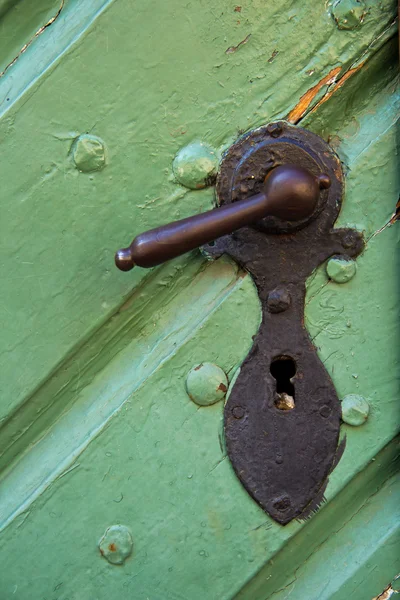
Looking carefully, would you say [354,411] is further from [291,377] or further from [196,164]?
[196,164]

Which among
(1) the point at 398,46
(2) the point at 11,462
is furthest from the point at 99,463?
(1) the point at 398,46

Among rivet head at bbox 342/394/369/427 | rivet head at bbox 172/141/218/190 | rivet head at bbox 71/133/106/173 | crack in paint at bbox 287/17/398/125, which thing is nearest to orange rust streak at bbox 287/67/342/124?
crack in paint at bbox 287/17/398/125

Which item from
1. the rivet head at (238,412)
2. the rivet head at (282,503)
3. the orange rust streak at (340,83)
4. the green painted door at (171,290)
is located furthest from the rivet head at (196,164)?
the rivet head at (282,503)

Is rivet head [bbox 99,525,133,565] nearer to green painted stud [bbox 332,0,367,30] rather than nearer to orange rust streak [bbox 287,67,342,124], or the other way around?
orange rust streak [bbox 287,67,342,124]

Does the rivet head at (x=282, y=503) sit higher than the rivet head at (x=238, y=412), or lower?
lower

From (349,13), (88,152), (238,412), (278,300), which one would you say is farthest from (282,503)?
(349,13)

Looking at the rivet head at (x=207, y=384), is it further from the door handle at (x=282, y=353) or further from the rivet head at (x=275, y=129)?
the rivet head at (x=275, y=129)

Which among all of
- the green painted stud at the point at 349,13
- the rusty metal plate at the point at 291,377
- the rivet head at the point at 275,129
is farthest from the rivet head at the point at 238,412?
the green painted stud at the point at 349,13

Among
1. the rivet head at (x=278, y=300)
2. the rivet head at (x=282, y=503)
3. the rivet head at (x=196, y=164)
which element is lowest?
the rivet head at (x=282, y=503)

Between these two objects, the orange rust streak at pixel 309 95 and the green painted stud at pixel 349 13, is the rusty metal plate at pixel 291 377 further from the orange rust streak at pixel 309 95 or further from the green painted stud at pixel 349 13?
the green painted stud at pixel 349 13
